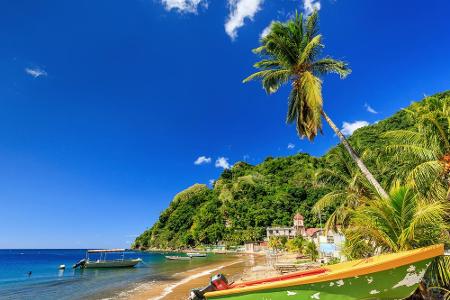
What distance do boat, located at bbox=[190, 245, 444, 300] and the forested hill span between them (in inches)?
2646

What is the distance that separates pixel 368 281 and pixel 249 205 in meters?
89.8

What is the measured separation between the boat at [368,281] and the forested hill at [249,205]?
221 ft

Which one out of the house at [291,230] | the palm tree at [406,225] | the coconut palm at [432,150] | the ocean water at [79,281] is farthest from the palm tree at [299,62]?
the house at [291,230]

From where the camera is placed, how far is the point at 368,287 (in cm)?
560

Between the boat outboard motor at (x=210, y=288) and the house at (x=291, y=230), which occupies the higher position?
the house at (x=291, y=230)

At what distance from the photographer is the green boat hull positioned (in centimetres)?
543

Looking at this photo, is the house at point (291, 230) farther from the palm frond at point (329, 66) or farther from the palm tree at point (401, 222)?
the palm tree at point (401, 222)

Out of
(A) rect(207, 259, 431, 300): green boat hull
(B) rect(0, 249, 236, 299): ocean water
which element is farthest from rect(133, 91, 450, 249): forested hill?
(A) rect(207, 259, 431, 300): green boat hull

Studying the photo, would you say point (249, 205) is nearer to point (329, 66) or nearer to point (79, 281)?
point (79, 281)

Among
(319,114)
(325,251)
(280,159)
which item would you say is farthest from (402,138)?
(280,159)

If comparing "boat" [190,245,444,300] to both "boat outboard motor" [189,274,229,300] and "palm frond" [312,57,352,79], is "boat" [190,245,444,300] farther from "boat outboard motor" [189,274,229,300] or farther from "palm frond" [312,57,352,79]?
"palm frond" [312,57,352,79]

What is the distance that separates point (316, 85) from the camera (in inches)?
440

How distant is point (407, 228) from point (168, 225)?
391 feet

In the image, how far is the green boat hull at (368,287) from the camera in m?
5.43
